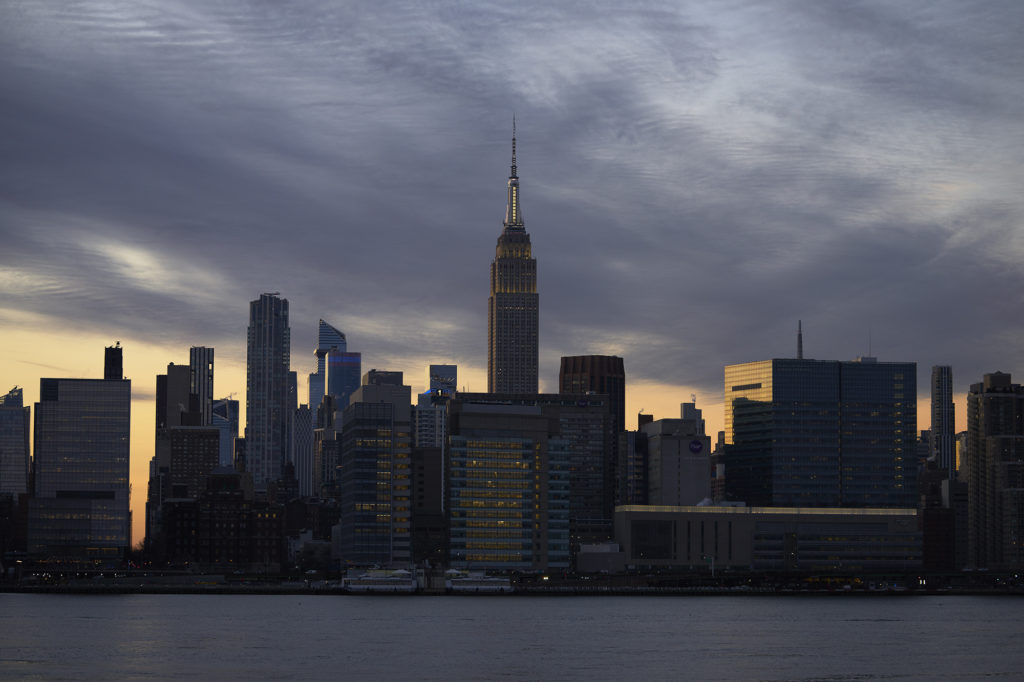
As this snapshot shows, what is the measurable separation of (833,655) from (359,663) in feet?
167

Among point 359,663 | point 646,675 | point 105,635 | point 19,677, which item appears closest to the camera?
point 19,677

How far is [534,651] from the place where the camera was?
17238 centimetres

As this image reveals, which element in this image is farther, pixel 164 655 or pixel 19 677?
pixel 164 655

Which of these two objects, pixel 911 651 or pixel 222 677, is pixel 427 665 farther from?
pixel 911 651

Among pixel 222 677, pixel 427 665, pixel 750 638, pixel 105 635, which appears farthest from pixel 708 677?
pixel 105 635

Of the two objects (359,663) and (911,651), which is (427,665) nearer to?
(359,663)

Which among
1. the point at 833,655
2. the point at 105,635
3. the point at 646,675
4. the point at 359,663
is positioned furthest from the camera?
the point at 105,635

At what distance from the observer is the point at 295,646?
178875 millimetres

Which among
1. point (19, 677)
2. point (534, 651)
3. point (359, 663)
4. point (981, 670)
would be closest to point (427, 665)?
point (359, 663)

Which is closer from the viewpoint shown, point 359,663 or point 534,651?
point 359,663

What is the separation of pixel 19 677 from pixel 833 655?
82864 mm

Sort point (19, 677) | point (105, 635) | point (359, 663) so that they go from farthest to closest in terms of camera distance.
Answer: point (105, 635) < point (359, 663) < point (19, 677)

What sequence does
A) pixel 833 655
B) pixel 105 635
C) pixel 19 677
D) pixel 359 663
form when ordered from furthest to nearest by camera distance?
pixel 105 635 < pixel 833 655 < pixel 359 663 < pixel 19 677

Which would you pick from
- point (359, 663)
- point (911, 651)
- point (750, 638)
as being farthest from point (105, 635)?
point (911, 651)
